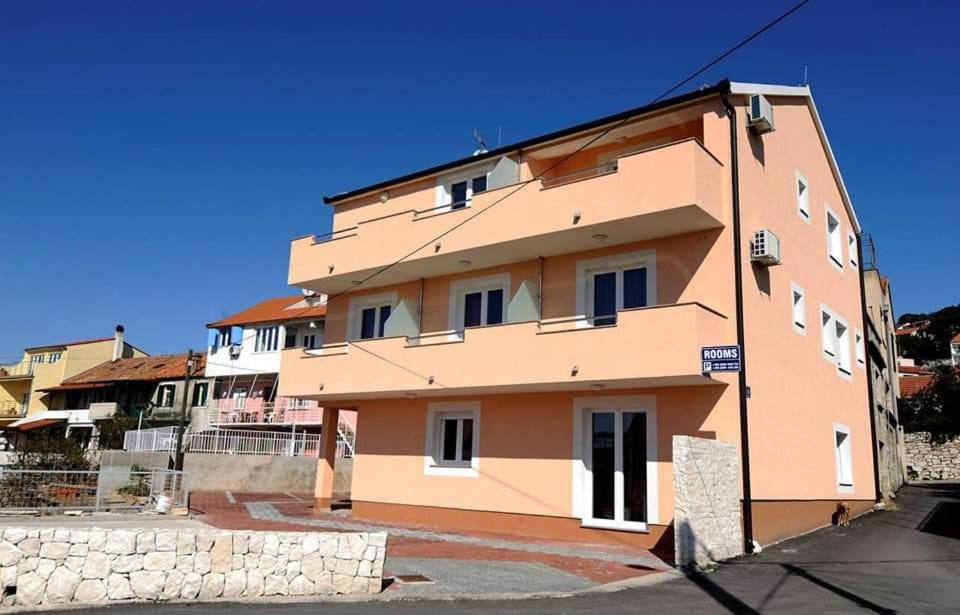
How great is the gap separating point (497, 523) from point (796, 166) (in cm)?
1184

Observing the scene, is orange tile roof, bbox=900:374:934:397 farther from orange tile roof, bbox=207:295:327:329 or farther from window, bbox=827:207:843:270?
orange tile roof, bbox=207:295:327:329

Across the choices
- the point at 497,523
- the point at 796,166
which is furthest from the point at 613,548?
the point at 796,166

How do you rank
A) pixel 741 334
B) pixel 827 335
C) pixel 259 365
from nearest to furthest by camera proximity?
pixel 741 334 < pixel 827 335 < pixel 259 365

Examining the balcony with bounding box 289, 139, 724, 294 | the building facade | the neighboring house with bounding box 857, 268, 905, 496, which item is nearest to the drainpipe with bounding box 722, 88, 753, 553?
the balcony with bounding box 289, 139, 724, 294

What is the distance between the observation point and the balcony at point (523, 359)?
13.7 meters

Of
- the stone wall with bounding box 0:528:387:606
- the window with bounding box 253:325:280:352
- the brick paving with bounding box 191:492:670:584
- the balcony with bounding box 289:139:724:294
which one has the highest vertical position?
the window with bounding box 253:325:280:352

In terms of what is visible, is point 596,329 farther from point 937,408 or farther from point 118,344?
point 118,344

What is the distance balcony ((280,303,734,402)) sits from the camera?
1367 cm

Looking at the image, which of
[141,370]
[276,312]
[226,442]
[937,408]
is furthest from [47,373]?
[937,408]

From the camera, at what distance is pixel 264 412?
42.0 meters

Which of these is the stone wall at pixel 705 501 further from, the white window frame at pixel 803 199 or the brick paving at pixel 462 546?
the white window frame at pixel 803 199

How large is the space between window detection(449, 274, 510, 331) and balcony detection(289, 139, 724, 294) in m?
0.50

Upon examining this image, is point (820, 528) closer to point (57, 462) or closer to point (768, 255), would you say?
point (768, 255)

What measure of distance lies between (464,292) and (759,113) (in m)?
8.12
